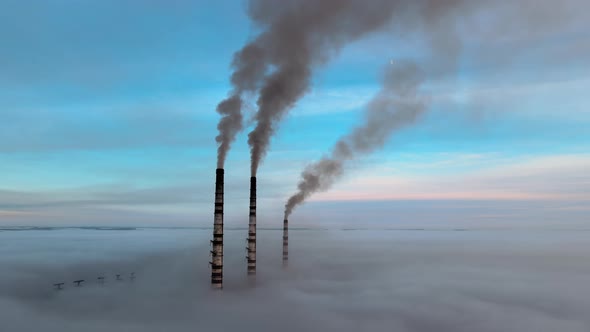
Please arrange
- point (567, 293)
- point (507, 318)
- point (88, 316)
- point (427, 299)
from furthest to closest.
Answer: point (567, 293)
point (427, 299)
point (507, 318)
point (88, 316)

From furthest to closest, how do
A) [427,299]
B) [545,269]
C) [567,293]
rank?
[545,269] < [567,293] < [427,299]

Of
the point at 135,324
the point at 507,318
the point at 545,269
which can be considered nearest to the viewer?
the point at 135,324

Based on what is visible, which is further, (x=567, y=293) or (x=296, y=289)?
(x=567, y=293)

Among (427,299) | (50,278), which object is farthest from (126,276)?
(427,299)

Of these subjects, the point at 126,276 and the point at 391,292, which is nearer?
the point at 391,292

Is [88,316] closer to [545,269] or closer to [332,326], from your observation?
[332,326]

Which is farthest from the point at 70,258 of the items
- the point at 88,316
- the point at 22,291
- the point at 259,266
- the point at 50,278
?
the point at 88,316

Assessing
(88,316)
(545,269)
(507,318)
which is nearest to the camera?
(88,316)

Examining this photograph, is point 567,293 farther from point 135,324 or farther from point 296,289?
point 135,324
